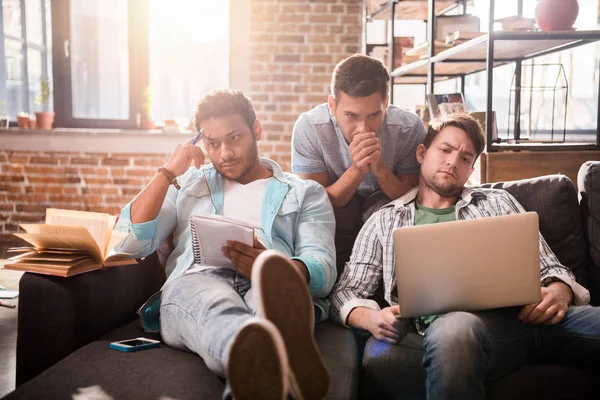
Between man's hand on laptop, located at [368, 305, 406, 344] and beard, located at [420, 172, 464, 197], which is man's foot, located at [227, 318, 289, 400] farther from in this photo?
beard, located at [420, 172, 464, 197]

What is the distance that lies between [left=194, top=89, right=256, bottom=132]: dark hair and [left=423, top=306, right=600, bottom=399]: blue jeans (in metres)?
0.90

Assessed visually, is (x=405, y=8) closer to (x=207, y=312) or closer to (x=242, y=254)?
(x=242, y=254)

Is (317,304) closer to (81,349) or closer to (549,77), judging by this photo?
(81,349)

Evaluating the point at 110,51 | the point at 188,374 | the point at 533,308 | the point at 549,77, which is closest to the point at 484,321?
the point at 533,308

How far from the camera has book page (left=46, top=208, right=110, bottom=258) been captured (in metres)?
1.75

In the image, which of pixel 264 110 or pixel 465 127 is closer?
pixel 465 127

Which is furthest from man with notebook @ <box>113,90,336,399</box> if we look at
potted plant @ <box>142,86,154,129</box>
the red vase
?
potted plant @ <box>142,86,154,129</box>

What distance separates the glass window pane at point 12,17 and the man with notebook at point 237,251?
3.81 metres

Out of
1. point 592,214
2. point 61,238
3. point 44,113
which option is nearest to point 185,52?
point 44,113

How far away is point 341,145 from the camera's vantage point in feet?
7.39

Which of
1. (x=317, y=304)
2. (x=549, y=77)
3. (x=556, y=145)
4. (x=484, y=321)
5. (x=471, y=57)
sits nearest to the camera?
(x=484, y=321)

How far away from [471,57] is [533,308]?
218cm

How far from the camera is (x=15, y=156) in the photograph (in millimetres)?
4840

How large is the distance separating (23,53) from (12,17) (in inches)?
11.9
